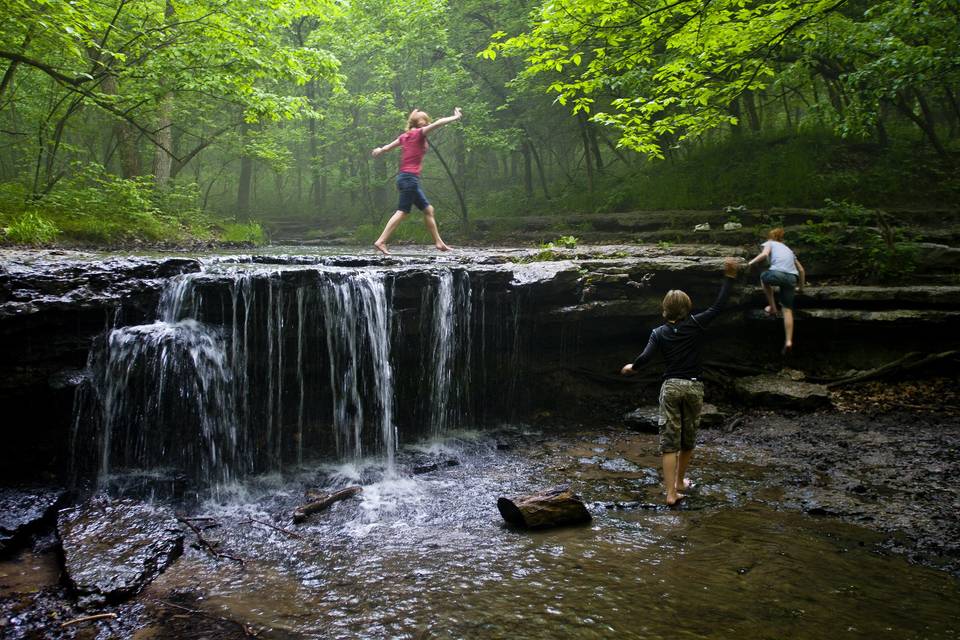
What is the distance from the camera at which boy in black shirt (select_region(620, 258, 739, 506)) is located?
17.2ft

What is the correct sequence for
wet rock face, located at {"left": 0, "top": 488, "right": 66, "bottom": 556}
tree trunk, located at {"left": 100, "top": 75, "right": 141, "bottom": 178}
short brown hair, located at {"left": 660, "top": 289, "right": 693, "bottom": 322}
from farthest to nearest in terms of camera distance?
1. tree trunk, located at {"left": 100, "top": 75, "right": 141, "bottom": 178}
2. short brown hair, located at {"left": 660, "top": 289, "right": 693, "bottom": 322}
3. wet rock face, located at {"left": 0, "top": 488, "right": 66, "bottom": 556}

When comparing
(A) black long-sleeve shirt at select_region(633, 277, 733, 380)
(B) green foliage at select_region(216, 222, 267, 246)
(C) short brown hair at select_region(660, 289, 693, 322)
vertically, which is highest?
(B) green foliage at select_region(216, 222, 267, 246)

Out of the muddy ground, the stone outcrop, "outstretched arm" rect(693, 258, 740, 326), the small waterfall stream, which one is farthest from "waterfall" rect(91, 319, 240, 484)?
"outstretched arm" rect(693, 258, 740, 326)

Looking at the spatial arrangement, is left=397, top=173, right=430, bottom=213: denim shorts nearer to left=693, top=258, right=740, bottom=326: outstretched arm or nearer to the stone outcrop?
the stone outcrop

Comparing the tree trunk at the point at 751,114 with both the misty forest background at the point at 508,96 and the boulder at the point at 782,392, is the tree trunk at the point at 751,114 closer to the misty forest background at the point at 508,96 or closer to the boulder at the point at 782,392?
the misty forest background at the point at 508,96

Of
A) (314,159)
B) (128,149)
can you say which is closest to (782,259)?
(128,149)

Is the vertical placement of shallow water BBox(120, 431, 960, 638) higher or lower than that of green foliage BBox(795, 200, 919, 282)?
lower

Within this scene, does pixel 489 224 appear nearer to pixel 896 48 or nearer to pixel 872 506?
pixel 896 48

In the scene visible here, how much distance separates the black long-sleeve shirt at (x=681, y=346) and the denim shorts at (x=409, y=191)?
5.02 metres

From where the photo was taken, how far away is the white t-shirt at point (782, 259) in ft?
27.7

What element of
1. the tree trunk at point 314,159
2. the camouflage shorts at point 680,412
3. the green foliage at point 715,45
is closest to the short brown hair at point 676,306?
the camouflage shorts at point 680,412

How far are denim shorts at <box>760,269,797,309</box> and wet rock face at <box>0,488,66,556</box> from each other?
9.70 metres

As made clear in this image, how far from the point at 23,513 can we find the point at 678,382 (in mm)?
6328

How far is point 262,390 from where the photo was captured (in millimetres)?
7449
